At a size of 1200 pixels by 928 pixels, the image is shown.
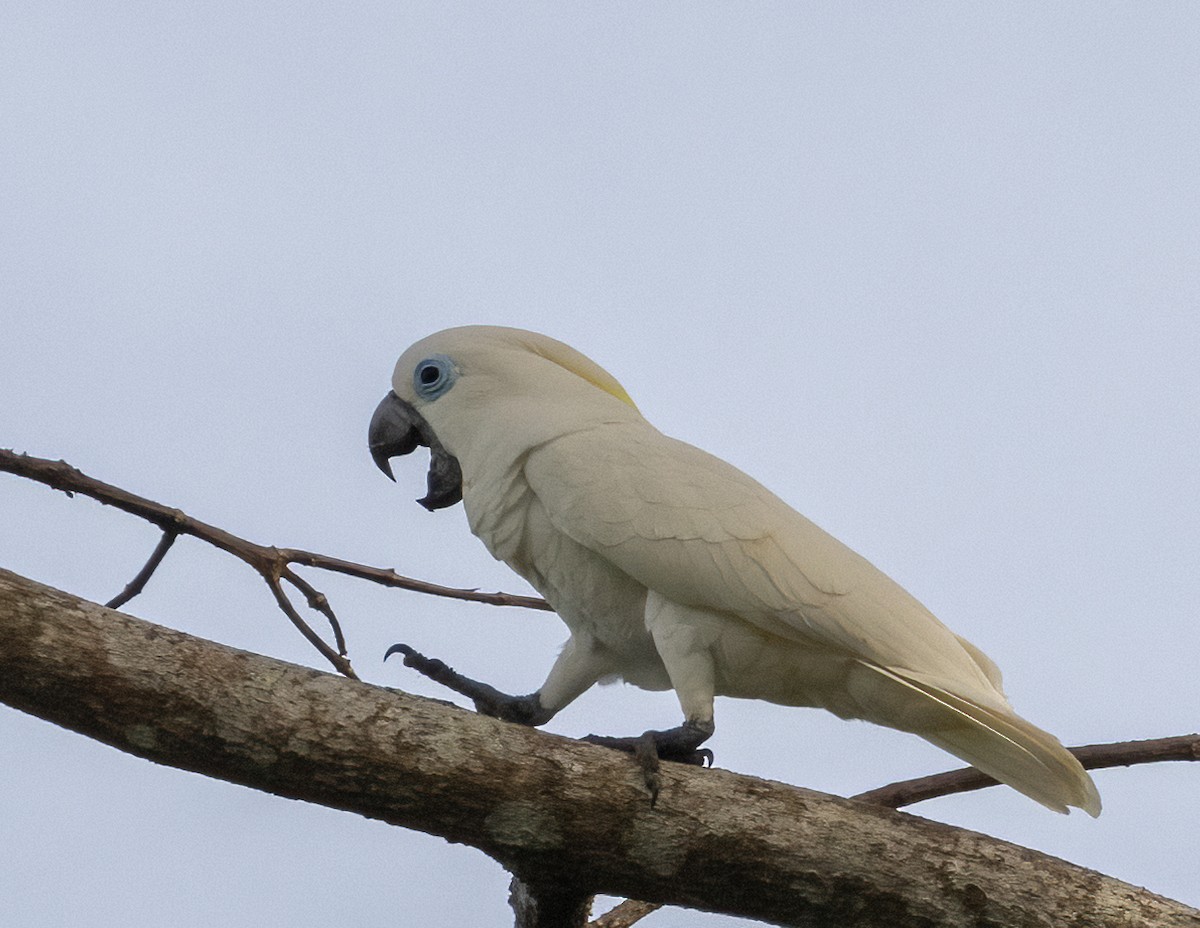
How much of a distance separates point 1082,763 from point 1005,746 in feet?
1.28

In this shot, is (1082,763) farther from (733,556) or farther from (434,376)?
(434,376)

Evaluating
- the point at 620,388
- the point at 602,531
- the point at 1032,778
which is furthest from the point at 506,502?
the point at 1032,778

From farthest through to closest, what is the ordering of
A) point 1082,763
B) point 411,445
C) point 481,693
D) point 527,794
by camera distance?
point 411,445 → point 481,693 → point 1082,763 → point 527,794

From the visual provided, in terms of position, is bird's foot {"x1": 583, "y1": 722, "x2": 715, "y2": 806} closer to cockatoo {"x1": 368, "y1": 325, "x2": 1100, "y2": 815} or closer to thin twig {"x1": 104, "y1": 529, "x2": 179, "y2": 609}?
cockatoo {"x1": 368, "y1": 325, "x2": 1100, "y2": 815}

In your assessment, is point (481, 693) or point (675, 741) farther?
point (481, 693)

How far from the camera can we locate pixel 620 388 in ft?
13.2

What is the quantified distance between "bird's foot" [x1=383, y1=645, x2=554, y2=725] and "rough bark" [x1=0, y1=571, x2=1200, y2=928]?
2.69ft

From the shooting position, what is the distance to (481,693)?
361 centimetres

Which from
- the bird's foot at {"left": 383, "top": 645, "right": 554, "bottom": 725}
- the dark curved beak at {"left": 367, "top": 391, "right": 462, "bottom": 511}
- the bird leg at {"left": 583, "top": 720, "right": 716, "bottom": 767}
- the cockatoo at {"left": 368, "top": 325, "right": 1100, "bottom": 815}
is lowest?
the bird leg at {"left": 583, "top": 720, "right": 716, "bottom": 767}

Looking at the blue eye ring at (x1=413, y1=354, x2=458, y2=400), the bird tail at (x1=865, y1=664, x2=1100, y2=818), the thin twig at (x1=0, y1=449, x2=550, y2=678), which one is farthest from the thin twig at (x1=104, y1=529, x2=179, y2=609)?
the bird tail at (x1=865, y1=664, x2=1100, y2=818)

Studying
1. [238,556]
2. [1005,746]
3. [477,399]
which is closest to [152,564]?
[238,556]

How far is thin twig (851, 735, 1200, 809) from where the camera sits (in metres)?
3.24

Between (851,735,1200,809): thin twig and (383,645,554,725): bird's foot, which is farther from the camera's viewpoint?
(383,645,554,725): bird's foot

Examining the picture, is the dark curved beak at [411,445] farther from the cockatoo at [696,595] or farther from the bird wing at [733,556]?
the bird wing at [733,556]
